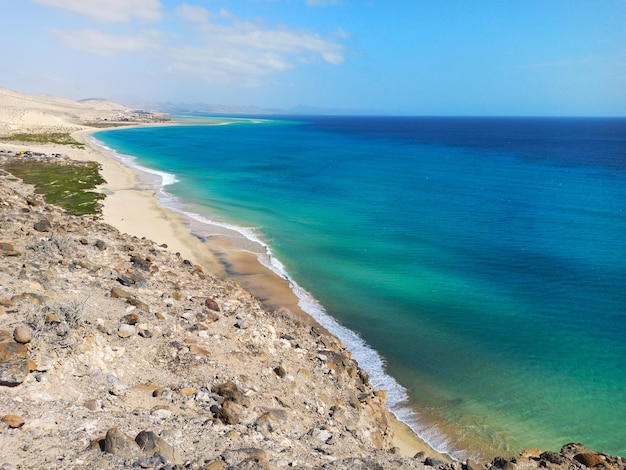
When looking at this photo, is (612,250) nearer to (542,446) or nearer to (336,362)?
(542,446)

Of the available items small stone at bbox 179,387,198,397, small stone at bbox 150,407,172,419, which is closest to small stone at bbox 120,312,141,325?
small stone at bbox 179,387,198,397

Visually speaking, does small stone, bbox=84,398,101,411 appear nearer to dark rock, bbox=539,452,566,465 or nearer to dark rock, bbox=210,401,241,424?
dark rock, bbox=210,401,241,424

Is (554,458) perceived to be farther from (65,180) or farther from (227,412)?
(65,180)

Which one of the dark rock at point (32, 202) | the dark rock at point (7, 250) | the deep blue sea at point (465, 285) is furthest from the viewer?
the dark rock at point (32, 202)

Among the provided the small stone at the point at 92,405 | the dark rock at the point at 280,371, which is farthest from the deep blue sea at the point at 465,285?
the small stone at the point at 92,405

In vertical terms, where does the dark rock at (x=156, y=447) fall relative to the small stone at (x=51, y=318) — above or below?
below

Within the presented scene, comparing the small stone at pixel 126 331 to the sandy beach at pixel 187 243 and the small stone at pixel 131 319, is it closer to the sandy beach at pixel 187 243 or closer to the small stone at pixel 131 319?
the small stone at pixel 131 319

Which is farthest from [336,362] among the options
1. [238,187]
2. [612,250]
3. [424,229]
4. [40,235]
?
[238,187]
